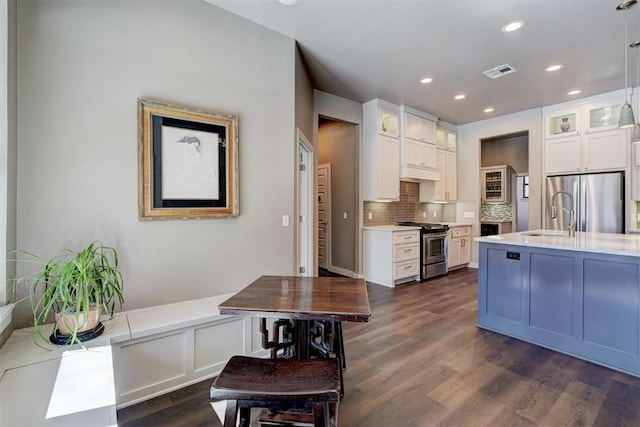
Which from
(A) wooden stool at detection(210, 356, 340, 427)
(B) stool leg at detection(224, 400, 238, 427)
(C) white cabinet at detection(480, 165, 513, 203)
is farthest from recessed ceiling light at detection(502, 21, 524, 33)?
(C) white cabinet at detection(480, 165, 513, 203)

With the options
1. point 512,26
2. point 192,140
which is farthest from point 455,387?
point 512,26

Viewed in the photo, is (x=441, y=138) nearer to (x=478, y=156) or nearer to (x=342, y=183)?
(x=478, y=156)

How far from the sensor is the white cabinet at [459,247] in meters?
5.61

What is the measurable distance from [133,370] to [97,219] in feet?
3.38

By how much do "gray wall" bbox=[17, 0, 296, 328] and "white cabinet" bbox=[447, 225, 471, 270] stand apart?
12.7 feet

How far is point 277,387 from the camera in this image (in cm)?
115

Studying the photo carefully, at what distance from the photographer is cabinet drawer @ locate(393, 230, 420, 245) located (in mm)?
4652

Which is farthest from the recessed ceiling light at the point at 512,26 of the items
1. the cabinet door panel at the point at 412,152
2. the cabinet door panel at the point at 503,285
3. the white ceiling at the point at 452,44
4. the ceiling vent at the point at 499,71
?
the cabinet door panel at the point at 412,152

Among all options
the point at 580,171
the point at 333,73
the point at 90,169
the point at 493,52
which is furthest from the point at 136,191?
the point at 580,171

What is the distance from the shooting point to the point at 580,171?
184 inches

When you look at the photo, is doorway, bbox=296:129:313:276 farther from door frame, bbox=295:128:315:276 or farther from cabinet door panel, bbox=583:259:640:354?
cabinet door panel, bbox=583:259:640:354

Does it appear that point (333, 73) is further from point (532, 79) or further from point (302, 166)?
point (532, 79)

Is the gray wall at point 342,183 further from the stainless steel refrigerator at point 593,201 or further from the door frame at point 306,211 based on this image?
the stainless steel refrigerator at point 593,201

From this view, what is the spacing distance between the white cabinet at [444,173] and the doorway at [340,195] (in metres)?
1.81
